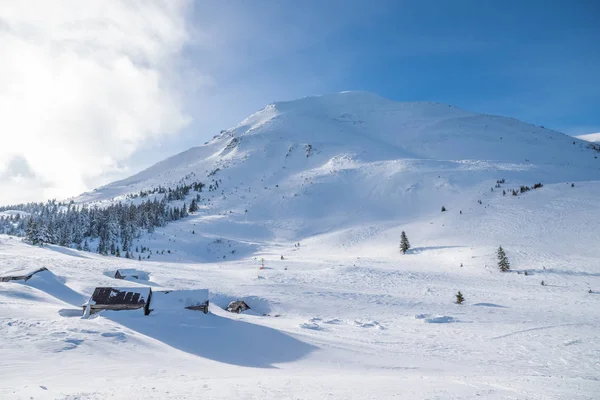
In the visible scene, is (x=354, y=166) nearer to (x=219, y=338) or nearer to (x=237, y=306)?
(x=237, y=306)

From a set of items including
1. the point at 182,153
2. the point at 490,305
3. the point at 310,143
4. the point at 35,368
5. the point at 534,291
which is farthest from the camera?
the point at 182,153

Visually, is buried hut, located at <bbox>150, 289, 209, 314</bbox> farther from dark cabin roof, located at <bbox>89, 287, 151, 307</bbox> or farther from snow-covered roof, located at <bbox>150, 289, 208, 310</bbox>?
dark cabin roof, located at <bbox>89, 287, 151, 307</bbox>

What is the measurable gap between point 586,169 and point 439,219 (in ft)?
157

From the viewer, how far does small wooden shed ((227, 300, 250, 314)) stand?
76.6ft

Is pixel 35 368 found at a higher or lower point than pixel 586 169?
lower

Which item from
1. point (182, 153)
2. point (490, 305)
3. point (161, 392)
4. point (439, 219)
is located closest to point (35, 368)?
point (161, 392)

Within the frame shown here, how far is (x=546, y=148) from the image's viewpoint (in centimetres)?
9806

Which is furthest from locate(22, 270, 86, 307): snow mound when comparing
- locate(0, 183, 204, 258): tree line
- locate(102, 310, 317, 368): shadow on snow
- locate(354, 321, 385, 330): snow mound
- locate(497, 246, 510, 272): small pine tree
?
locate(497, 246, 510, 272): small pine tree

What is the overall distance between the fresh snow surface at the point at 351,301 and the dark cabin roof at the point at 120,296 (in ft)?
4.31

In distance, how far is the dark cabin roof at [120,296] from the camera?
17812 mm

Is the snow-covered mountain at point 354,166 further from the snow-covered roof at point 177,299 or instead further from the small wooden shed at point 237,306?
the snow-covered roof at point 177,299

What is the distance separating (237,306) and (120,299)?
8.08 m

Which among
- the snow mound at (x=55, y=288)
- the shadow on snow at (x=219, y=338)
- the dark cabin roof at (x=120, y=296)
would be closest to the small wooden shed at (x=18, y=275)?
the snow mound at (x=55, y=288)

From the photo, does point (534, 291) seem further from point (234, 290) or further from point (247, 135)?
point (247, 135)
